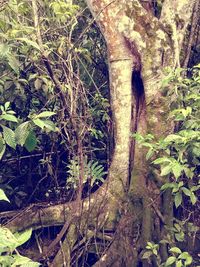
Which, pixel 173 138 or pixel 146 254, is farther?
pixel 146 254

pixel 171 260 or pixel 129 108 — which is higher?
pixel 129 108

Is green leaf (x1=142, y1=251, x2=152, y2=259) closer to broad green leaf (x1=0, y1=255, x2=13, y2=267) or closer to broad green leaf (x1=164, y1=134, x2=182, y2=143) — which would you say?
broad green leaf (x1=164, y1=134, x2=182, y2=143)

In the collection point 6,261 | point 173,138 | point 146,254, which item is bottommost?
point 146,254

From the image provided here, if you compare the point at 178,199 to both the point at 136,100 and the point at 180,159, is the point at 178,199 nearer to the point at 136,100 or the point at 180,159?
the point at 180,159

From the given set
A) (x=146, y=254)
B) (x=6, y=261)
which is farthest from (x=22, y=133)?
(x=146, y=254)

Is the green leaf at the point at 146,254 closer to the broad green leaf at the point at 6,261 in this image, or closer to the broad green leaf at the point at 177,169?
the broad green leaf at the point at 177,169

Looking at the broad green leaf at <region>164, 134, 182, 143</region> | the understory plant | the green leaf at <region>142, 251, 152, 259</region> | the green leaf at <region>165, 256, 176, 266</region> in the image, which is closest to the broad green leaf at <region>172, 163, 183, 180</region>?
the understory plant

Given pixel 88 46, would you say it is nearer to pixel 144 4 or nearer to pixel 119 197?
pixel 144 4

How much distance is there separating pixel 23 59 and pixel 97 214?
112cm

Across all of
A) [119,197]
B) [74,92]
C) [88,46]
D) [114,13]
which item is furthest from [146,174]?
[88,46]

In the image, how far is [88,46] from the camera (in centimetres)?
346

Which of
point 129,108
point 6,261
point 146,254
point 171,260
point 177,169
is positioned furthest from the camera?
point 129,108

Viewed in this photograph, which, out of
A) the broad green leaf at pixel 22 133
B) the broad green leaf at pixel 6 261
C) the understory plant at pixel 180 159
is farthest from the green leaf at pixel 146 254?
the broad green leaf at pixel 6 261

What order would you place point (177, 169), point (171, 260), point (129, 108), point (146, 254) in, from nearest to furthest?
point (177, 169)
point (171, 260)
point (146, 254)
point (129, 108)
